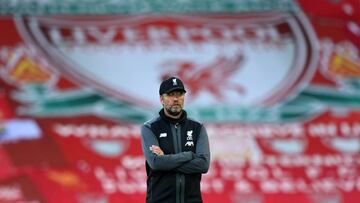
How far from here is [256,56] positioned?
8594 mm

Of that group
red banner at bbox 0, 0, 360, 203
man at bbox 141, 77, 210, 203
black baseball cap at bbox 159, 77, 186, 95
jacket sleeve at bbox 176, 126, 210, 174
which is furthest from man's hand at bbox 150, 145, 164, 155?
red banner at bbox 0, 0, 360, 203

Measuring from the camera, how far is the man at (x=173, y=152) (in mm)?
4164

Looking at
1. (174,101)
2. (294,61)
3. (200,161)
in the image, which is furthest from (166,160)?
(294,61)

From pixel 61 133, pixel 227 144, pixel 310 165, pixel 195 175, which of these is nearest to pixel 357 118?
pixel 310 165

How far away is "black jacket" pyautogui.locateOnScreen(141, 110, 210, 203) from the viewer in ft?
13.6

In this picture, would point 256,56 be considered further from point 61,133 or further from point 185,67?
point 61,133

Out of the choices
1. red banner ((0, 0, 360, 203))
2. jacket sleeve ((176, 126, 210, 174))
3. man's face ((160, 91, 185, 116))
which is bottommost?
jacket sleeve ((176, 126, 210, 174))

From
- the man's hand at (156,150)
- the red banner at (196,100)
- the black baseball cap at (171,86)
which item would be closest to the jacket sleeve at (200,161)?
the man's hand at (156,150)

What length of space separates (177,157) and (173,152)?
87 mm

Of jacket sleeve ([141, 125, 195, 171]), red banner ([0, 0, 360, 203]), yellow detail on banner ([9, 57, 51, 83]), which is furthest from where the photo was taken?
yellow detail on banner ([9, 57, 51, 83])

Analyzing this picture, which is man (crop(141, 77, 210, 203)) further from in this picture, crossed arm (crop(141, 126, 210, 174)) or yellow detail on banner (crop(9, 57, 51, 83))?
yellow detail on banner (crop(9, 57, 51, 83))

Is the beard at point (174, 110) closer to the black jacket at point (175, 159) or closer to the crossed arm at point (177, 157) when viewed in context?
the black jacket at point (175, 159)

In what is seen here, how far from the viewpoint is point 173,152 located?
425cm

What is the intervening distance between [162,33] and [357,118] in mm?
2122
